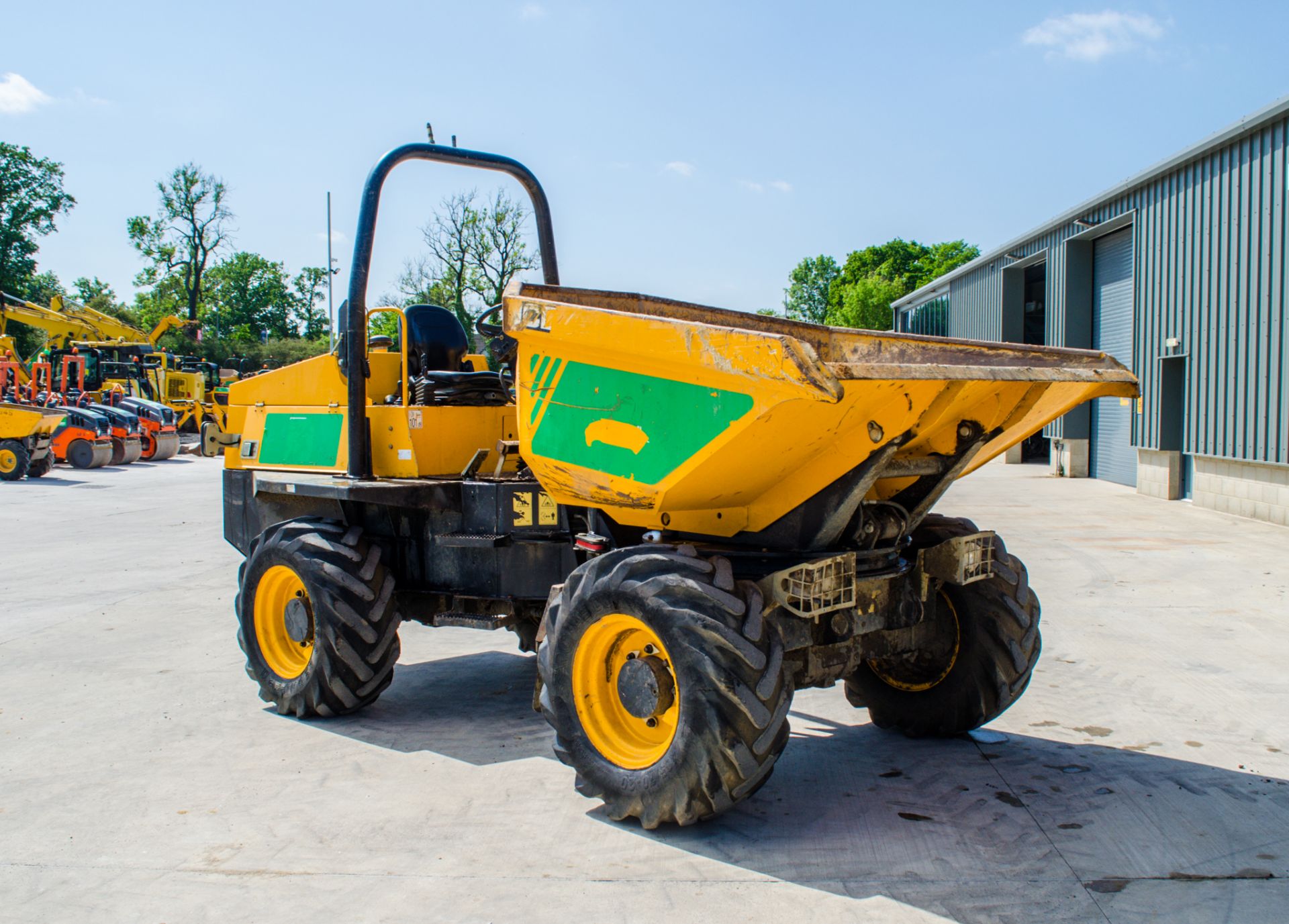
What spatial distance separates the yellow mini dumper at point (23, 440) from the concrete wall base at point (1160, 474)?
71.5 ft

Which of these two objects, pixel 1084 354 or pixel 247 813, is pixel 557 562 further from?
pixel 1084 354

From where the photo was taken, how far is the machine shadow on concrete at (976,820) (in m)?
3.78

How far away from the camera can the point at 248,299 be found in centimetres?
6981

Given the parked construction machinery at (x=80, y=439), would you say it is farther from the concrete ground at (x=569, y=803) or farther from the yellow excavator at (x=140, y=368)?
the concrete ground at (x=569, y=803)

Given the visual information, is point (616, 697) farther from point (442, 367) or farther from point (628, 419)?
point (442, 367)

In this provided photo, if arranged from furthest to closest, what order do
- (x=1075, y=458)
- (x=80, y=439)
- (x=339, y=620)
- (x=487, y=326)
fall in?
(x=80, y=439)
(x=1075, y=458)
(x=487, y=326)
(x=339, y=620)

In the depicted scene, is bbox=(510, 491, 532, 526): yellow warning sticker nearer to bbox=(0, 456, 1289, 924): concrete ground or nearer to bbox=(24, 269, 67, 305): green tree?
bbox=(0, 456, 1289, 924): concrete ground

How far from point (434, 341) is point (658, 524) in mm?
2499

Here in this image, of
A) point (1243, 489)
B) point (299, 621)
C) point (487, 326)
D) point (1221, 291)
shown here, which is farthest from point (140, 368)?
point (487, 326)

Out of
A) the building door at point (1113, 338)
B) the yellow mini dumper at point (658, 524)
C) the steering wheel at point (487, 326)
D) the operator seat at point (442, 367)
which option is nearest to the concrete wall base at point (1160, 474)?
the building door at point (1113, 338)

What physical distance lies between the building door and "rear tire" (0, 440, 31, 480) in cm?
2202

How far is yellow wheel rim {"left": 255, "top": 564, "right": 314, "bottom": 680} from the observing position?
20.3 ft

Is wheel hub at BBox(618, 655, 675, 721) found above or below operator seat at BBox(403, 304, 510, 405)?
below

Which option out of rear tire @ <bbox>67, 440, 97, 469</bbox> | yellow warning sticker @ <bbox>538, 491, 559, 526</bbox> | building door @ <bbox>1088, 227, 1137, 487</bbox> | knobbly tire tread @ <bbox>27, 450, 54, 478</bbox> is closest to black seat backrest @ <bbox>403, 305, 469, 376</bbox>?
yellow warning sticker @ <bbox>538, 491, 559, 526</bbox>
